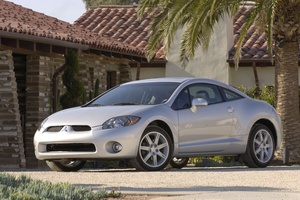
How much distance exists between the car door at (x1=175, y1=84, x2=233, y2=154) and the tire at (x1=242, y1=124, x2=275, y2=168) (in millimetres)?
481

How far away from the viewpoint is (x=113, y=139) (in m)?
16.3

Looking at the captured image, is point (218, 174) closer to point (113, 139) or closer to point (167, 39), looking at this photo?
point (113, 139)

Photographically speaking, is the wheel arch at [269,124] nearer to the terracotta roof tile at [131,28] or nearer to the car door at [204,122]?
the car door at [204,122]

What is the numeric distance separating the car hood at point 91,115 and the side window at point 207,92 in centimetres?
141

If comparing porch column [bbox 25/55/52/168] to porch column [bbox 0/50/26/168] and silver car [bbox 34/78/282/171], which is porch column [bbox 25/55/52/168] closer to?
porch column [bbox 0/50/26/168]

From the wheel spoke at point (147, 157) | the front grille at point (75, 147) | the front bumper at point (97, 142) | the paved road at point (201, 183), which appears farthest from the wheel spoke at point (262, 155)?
the front grille at point (75, 147)

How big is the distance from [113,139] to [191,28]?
27.0 feet

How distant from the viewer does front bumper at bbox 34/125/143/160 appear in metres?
16.3

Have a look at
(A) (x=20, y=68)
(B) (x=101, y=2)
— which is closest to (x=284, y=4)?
(A) (x=20, y=68)

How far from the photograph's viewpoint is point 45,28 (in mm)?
24391

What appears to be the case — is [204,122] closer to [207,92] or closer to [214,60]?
[207,92]

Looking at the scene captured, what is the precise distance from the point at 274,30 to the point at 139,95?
26.1 feet

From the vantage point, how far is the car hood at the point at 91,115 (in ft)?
53.9

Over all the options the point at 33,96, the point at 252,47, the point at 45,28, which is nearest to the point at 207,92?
the point at 33,96
